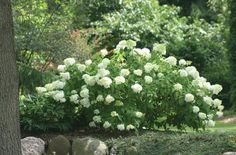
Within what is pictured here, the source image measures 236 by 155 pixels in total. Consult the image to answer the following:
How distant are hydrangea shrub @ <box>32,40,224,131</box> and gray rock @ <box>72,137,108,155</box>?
0.69m

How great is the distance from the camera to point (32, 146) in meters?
6.28

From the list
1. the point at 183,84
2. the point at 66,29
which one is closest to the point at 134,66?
the point at 183,84

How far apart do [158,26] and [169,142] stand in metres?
11.0

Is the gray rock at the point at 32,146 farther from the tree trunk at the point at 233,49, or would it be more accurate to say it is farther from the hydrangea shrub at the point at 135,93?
the tree trunk at the point at 233,49

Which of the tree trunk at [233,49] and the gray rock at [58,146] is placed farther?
the tree trunk at [233,49]

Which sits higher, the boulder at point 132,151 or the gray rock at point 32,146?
the gray rock at point 32,146

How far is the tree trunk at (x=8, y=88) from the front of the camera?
432 centimetres

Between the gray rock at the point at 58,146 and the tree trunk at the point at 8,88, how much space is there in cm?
190

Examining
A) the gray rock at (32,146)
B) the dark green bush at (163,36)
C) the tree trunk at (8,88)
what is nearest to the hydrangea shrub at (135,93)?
the gray rock at (32,146)

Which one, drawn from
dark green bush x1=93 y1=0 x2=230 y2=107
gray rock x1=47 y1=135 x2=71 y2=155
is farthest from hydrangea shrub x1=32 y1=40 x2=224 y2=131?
dark green bush x1=93 y1=0 x2=230 y2=107

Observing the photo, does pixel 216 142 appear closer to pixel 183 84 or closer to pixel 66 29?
pixel 183 84

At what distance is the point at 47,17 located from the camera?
38.8ft

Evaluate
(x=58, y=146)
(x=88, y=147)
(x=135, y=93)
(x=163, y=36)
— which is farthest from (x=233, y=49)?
(x=88, y=147)

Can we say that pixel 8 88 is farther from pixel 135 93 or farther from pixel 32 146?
pixel 135 93
